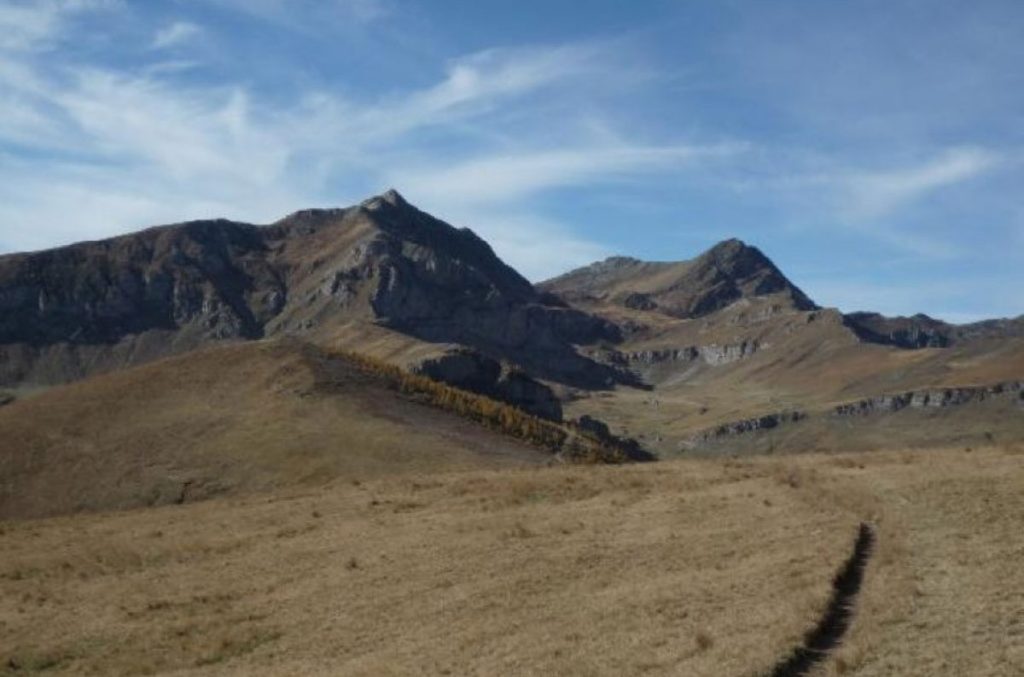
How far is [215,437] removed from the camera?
3639 inches

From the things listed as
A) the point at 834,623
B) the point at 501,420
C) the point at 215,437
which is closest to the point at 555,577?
the point at 834,623

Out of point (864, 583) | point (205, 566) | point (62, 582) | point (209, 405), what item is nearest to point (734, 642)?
point (864, 583)

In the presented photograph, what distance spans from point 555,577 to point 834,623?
1070 centimetres

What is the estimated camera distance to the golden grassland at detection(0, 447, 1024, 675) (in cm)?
2350

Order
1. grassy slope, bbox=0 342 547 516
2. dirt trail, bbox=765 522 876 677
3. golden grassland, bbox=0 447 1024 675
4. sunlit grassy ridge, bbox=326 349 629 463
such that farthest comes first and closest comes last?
1. sunlit grassy ridge, bbox=326 349 629 463
2. grassy slope, bbox=0 342 547 516
3. golden grassland, bbox=0 447 1024 675
4. dirt trail, bbox=765 522 876 677

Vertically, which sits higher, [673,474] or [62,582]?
[673,474]

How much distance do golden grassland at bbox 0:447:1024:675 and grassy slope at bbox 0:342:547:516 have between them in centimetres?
2626

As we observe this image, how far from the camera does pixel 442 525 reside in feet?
148

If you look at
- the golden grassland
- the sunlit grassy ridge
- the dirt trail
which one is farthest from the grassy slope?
the dirt trail

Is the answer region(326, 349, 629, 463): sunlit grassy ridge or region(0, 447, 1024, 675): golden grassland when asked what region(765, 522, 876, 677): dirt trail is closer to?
region(0, 447, 1024, 675): golden grassland

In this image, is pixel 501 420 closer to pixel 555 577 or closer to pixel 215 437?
pixel 215 437

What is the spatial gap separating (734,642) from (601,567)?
11.5 metres

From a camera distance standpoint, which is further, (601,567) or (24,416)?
(24,416)

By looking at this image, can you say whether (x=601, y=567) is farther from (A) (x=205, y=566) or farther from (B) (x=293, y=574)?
(A) (x=205, y=566)
